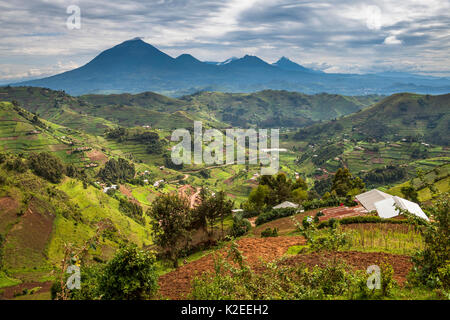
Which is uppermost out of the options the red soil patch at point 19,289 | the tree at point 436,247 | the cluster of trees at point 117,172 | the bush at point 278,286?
the tree at point 436,247

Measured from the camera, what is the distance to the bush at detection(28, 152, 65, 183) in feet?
207

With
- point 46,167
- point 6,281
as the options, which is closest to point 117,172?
point 46,167

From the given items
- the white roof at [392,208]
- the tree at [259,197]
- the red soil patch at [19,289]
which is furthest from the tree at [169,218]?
the tree at [259,197]

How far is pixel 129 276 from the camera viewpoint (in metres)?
10.2

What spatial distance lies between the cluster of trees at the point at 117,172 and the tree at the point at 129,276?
101m

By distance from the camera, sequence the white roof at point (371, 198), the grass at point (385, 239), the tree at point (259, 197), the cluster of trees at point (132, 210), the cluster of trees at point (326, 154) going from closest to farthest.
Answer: the grass at point (385, 239), the white roof at point (371, 198), the tree at point (259, 197), the cluster of trees at point (132, 210), the cluster of trees at point (326, 154)

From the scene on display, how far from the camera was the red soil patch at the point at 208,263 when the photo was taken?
14.1m

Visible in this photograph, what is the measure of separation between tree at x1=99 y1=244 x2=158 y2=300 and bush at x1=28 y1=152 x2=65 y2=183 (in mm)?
65798

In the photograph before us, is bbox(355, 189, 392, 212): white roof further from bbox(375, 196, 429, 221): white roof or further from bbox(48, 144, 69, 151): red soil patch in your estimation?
bbox(48, 144, 69, 151): red soil patch

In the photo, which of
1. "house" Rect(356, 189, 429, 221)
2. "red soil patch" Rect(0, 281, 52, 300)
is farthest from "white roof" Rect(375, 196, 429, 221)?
"red soil patch" Rect(0, 281, 52, 300)

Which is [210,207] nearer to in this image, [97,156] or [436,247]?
[436,247]

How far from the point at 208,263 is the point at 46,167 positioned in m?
63.7

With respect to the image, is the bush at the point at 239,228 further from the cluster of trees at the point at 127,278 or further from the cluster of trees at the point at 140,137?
the cluster of trees at the point at 140,137
